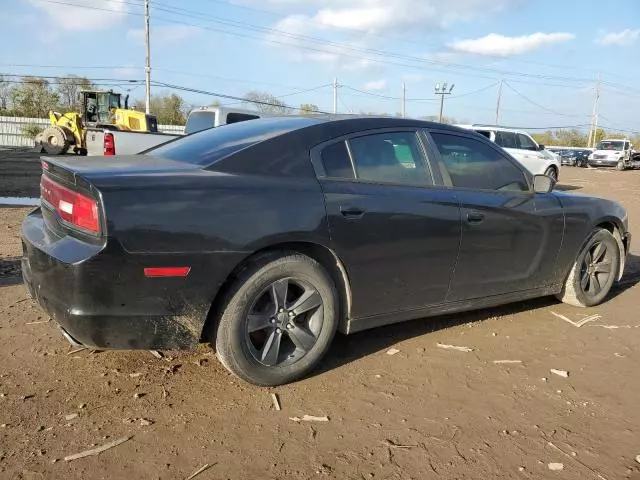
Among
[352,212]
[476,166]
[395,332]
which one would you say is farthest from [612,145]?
[352,212]

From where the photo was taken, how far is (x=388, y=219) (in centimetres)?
339

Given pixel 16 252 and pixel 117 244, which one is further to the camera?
pixel 16 252

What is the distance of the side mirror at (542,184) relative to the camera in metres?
4.42

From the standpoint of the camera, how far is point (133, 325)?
277cm

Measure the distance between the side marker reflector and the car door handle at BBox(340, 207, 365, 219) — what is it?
97 cm

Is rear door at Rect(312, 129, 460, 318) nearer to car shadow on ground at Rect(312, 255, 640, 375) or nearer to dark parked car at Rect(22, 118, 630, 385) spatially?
dark parked car at Rect(22, 118, 630, 385)

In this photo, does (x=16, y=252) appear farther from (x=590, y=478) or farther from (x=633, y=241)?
(x=633, y=241)

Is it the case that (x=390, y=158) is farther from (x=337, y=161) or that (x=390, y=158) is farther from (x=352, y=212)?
(x=352, y=212)

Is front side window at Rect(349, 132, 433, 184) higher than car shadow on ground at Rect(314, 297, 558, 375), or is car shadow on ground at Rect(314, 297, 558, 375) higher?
front side window at Rect(349, 132, 433, 184)

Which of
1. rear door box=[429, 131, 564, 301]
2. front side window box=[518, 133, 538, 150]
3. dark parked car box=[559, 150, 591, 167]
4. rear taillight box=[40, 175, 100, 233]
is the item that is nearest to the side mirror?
rear door box=[429, 131, 564, 301]

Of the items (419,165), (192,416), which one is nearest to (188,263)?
(192,416)

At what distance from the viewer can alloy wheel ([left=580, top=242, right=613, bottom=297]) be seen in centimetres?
493

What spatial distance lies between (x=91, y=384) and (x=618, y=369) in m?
3.37

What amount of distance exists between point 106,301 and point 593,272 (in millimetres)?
4219
